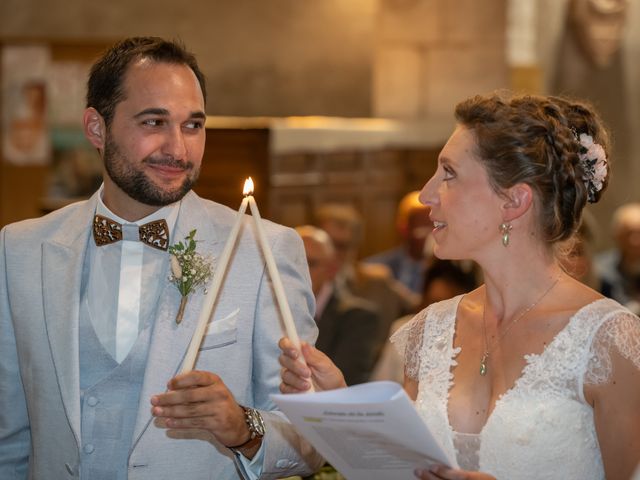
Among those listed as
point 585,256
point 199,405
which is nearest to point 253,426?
point 199,405

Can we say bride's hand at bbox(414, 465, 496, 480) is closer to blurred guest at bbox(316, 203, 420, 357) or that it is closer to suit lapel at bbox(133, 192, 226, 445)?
suit lapel at bbox(133, 192, 226, 445)

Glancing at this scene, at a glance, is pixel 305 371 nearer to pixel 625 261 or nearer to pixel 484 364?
pixel 484 364

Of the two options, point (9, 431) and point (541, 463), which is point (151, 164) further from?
point (541, 463)

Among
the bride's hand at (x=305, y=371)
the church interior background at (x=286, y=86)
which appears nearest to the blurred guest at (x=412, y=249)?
the church interior background at (x=286, y=86)

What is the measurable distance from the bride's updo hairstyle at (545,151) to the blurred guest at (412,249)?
4.49 metres

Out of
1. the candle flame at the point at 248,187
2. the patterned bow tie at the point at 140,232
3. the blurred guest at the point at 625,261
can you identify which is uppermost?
the candle flame at the point at 248,187

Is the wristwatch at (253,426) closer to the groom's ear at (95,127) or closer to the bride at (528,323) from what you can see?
the bride at (528,323)

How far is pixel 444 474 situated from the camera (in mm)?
2490

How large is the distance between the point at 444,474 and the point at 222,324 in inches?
30.5

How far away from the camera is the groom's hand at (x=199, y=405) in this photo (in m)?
2.47

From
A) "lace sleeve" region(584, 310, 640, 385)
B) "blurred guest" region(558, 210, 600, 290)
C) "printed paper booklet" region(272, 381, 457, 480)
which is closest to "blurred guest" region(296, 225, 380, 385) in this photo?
"blurred guest" region(558, 210, 600, 290)

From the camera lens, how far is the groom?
293cm

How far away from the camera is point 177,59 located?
3.12 meters

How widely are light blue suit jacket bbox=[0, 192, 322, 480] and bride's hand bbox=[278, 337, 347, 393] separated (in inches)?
10.3
